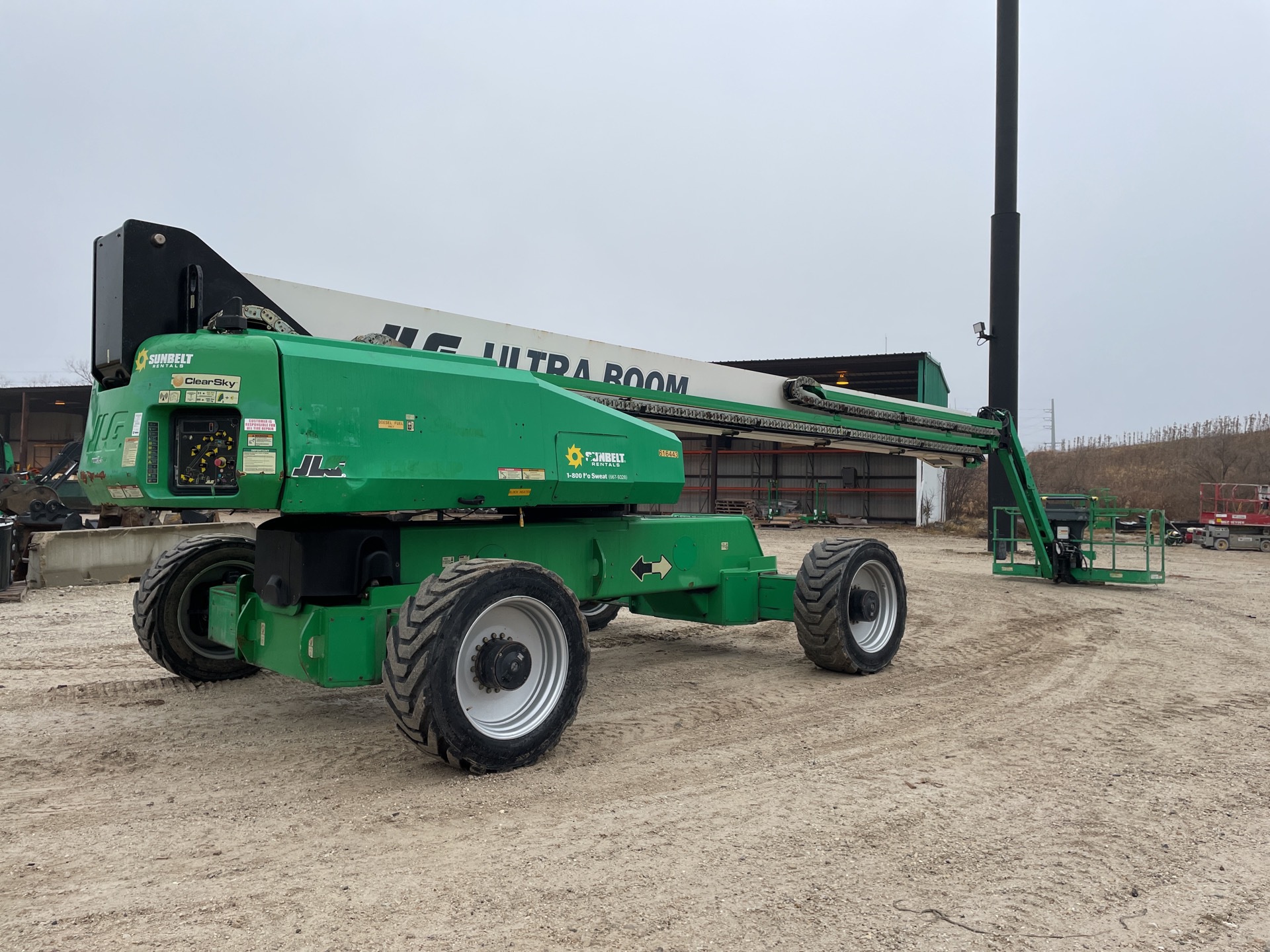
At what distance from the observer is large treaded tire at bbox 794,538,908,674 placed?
7.26 metres

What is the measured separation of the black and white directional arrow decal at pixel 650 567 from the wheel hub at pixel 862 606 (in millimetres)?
1649

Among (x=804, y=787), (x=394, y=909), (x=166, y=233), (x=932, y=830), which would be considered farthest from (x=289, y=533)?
(x=932, y=830)

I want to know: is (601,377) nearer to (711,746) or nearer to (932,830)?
(711,746)

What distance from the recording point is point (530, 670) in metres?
5.15

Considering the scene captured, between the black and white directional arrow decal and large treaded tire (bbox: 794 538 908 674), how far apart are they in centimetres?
118

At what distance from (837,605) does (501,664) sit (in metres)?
3.33

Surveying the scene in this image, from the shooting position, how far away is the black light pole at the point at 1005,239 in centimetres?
2209

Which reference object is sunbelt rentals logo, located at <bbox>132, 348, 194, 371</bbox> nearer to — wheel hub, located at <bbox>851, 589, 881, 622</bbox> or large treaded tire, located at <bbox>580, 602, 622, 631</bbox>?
wheel hub, located at <bbox>851, 589, 881, 622</bbox>

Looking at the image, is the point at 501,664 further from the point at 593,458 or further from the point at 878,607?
the point at 878,607

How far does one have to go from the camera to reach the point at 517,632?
5.19 metres

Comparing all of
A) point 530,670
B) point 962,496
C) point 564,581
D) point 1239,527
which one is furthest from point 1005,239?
point 530,670

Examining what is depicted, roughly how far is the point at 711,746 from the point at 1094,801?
210 cm

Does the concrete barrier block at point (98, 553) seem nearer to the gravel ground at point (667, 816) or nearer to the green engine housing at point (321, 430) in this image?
the gravel ground at point (667, 816)

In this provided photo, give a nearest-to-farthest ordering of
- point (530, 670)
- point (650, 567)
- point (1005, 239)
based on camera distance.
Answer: point (530, 670)
point (650, 567)
point (1005, 239)
